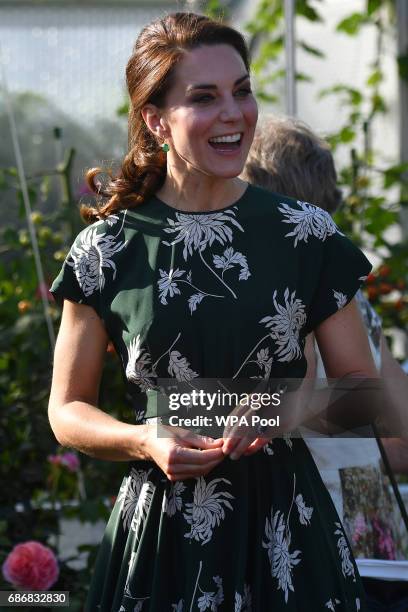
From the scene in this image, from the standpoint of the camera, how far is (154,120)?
1.98 m

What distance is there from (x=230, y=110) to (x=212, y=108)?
33mm

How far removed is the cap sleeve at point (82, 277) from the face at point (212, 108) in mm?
237

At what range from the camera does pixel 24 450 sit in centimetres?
342

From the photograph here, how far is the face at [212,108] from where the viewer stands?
1853mm

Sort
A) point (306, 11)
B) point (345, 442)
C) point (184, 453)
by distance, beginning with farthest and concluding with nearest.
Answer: point (306, 11) → point (345, 442) → point (184, 453)

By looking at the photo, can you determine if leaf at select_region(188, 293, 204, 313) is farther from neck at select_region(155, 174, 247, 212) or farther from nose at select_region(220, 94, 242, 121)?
nose at select_region(220, 94, 242, 121)

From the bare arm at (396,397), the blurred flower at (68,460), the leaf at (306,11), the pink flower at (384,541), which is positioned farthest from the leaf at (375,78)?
the pink flower at (384,541)

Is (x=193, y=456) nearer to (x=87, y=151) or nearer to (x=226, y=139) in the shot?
(x=226, y=139)

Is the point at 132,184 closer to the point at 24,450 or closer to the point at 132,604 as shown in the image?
the point at 132,604

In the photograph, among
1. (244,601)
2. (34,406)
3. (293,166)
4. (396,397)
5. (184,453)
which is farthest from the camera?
(34,406)

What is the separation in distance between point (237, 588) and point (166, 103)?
→ 851mm

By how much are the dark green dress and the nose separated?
0.50 ft

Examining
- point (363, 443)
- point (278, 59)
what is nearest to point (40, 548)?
point (363, 443)

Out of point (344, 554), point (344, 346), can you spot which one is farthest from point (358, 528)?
point (344, 346)
